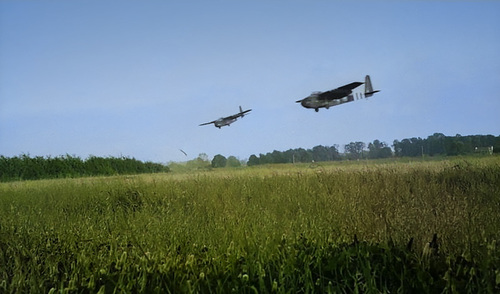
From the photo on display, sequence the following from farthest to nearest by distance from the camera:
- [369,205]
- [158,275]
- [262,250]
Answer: [369,205], [262,250], [158,275]

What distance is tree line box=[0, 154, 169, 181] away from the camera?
A: 14.1m

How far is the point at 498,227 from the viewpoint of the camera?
103 inches

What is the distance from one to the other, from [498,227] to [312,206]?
1.76 meters

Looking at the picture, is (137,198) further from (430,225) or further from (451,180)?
(451,180)

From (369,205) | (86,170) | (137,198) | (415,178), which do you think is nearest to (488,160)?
(415,178)

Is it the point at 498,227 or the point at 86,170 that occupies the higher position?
the point at 86,170

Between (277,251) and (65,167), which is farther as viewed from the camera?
(65,167)

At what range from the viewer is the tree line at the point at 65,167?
554 inches

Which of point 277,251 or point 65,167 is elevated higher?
A: point 65,167

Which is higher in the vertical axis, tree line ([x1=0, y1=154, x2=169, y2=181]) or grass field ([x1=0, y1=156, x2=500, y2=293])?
tree line ([x1=0, y1=154, x2=169, y2=181])

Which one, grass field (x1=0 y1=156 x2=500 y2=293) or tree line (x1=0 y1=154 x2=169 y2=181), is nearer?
grass field (x1=0 y1=156 x2=500 y2=293)

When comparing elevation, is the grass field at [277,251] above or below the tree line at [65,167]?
below

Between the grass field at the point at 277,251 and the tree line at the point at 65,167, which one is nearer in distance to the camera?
the grass field at the point at 277,251

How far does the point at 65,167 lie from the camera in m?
15.1
